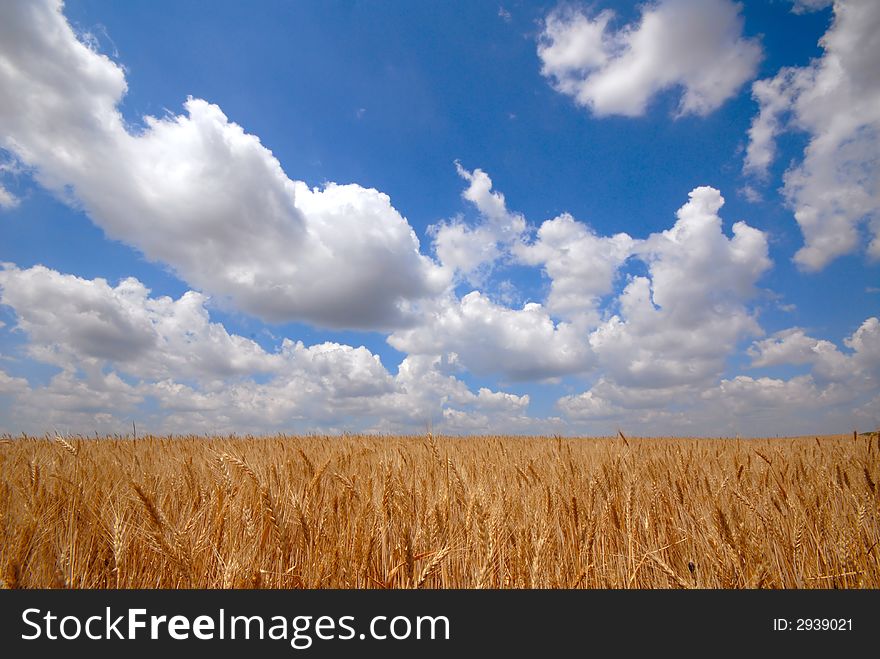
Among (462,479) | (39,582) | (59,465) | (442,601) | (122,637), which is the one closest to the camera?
(122,637)

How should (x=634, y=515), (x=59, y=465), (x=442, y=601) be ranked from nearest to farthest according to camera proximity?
(x=442, y=601) → (x=634, y=515) → (x=59, y=465)

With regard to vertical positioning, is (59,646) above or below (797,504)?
below

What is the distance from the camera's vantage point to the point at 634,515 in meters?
2.92

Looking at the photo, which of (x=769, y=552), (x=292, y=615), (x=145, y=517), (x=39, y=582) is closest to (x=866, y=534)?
(x=769, y=552)

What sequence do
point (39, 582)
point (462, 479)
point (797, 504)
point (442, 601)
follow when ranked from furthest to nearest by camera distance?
point (462, 479)
point (797, 504)
point (39, 582)
point (442, 601)

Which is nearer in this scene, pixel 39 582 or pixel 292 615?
pixel 292 615

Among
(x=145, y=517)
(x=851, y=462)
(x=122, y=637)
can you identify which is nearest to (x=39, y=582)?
(x=145, y=517)

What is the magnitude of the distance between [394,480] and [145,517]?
154 centimetres

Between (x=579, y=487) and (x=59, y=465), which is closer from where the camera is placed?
(x=579, y=487)

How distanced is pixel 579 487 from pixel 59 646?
11.2 feet

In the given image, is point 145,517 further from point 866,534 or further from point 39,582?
point 866,534

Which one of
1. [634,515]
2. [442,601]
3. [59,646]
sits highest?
[634,515]

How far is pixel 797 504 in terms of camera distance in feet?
10.7

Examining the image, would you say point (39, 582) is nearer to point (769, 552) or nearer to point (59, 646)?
point (59, 646)
